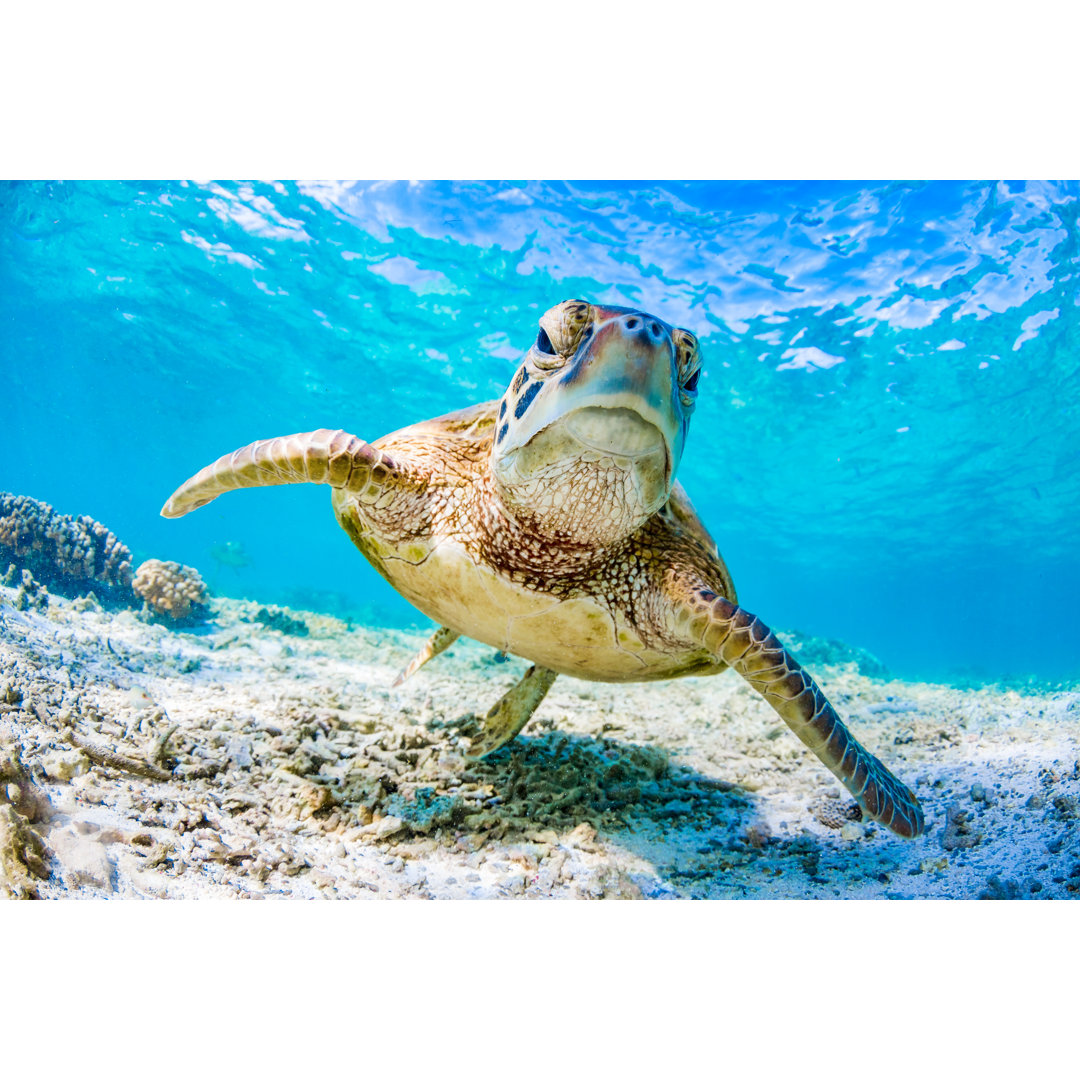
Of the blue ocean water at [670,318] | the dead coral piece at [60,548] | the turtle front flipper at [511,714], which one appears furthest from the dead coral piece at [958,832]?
the blue ocean water at [670,318]

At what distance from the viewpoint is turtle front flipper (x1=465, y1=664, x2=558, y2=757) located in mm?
3263

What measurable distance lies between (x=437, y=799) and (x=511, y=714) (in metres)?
0.85

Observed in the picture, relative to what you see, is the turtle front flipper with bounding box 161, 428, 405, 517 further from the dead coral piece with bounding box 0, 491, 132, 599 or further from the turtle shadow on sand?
the dead coral piece with bounding box 0, 491, 132, 599

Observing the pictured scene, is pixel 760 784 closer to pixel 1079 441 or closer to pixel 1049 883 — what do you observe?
pixel 1049 883

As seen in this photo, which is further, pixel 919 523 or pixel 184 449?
pixel 184 449

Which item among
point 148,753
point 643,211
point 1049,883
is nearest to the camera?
point 1049,883

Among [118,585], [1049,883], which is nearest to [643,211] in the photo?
[118,585]

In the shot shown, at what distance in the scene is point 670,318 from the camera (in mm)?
15156

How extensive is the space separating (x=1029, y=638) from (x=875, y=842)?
111m

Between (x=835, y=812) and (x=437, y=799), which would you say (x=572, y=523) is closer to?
(x=437, y=799)

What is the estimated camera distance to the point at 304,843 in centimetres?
207

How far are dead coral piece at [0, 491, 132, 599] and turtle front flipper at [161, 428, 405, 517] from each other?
5.51 m

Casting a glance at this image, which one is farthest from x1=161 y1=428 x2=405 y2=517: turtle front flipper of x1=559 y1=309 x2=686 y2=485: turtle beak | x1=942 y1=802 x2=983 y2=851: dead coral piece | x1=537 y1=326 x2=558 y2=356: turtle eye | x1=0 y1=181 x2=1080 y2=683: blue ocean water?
x1=0 y1=181 x2=1080 y2=683: blue ocean water

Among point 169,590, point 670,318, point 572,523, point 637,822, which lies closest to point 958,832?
point 637,822
